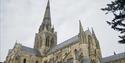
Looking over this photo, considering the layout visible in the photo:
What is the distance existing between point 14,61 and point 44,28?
12988mm

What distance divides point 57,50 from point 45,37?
29.7 ft

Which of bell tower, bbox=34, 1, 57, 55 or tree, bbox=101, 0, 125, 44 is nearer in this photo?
tree, bbox=101, 0, 125, 44

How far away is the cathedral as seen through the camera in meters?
35.4

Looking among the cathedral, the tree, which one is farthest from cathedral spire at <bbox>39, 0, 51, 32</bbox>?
the tree

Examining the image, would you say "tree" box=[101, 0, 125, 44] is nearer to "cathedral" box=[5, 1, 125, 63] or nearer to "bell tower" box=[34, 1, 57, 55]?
"cathedral" box=[5, 1, 125, 63]

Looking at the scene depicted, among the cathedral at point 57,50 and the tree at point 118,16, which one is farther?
the cathedral at point 57,50

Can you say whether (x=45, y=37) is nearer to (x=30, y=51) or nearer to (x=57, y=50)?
(x=30, y=51)

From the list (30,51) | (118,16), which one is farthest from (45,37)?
(118,16)

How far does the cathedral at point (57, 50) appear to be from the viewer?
116 ft

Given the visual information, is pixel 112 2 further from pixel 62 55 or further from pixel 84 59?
pixel 62 55

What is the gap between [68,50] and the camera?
39906 millimetres

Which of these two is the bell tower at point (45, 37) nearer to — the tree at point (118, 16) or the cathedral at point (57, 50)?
the cathedral at point (57, 50)

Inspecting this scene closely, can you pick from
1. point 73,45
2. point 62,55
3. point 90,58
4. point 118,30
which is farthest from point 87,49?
point 118,30

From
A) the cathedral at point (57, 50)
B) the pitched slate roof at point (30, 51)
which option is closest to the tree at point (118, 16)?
the cathedral at point (57, 50)
